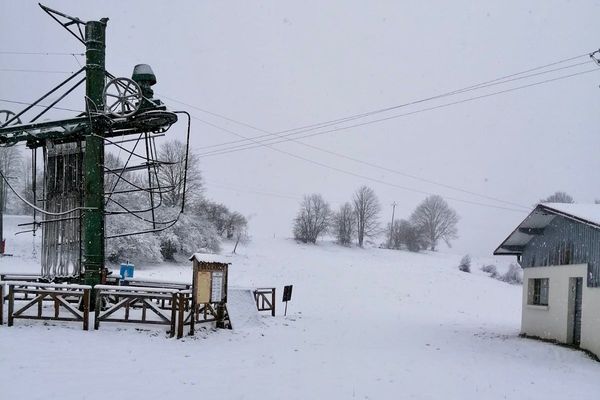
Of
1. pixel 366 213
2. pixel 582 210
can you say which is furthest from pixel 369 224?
pixel 582 210

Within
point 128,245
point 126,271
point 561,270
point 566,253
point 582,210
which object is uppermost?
point 582,210

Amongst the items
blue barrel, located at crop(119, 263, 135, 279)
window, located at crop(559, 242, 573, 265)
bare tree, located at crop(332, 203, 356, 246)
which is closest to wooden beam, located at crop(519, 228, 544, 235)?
window, located at crop(559, 242, 573, 265)

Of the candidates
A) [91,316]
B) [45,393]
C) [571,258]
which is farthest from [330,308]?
[45,393]

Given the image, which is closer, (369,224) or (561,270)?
(561,270)

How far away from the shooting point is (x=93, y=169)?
44.8 feet

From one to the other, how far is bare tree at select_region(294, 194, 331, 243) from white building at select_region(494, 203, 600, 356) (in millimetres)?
44105

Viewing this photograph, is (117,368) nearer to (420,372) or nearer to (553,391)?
(420,372)

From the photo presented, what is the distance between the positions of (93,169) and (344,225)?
55697mm

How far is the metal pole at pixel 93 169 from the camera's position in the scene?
13.6 meters

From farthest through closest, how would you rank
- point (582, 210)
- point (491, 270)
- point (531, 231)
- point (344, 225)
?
1. point (344, 225)
2. point (491, 270)
3. point (531, 231)
4. point (582, 210)

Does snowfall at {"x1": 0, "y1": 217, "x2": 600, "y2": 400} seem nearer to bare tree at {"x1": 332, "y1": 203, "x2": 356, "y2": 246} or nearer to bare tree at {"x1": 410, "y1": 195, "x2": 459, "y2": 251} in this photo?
bare tree at {"x1": 332, "y1": 203, "x2": 356, "y2": 246}

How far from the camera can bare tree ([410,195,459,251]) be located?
80.2 m

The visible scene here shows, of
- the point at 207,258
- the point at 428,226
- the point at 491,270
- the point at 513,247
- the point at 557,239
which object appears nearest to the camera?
the point at 207,258

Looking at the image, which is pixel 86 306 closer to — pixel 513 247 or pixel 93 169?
pixel 93 169
